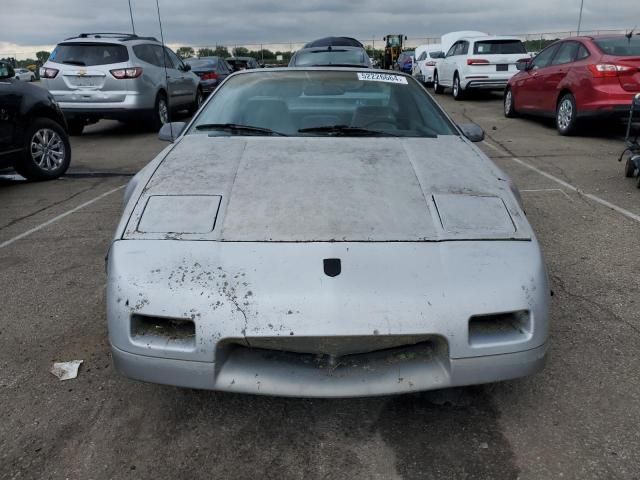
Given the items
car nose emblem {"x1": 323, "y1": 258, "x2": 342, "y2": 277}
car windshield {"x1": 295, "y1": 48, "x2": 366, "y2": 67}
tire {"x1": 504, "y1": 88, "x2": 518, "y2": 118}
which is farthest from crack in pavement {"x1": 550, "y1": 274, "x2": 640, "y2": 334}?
tire {"x1": 504, "y1": 88, "x2": 518, "y2": 118}

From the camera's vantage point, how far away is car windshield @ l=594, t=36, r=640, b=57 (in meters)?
8.91

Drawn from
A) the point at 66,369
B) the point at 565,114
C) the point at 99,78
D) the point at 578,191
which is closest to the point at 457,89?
the point at 565,114

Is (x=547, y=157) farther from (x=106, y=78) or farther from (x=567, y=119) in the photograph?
(x=106, y=78)

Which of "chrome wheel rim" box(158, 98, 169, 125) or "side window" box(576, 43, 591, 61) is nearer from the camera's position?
"side window" box(576, 43, 591, 61)

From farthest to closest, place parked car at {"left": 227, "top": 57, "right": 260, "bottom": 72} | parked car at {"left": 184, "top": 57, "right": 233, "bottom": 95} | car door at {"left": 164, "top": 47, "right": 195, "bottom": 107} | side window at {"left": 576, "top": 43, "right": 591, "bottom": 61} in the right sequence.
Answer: parked car at {"left": 227, "top": 57, "right": 260, "bottom": 72}
parked car at {"left": 184, "top": 57, "right": 233, "bottom": 95}
car door at {"left": 164, "top": 47, "right": 195, "bottom": 107}
side window at {"left": 576, "top": 43, "right": 591, "bottom": 61}

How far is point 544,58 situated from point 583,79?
188cm

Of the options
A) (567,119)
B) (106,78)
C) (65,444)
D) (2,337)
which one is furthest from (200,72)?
(65,444)

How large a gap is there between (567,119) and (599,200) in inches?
167

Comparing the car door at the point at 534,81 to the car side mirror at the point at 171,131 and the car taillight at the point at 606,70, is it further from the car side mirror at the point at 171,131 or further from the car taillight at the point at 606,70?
the car side mirror at the point at 171,131

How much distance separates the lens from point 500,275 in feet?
7.41

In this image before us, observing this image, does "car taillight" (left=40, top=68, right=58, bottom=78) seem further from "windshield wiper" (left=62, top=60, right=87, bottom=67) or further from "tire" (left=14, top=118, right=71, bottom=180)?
"tire" (left=14, top=118, right=71, bottom=180)

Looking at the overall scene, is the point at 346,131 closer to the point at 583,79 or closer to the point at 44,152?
the point at 44,152

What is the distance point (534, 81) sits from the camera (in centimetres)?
1078

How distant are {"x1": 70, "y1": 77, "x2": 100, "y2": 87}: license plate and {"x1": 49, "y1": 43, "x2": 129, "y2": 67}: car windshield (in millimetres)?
319
